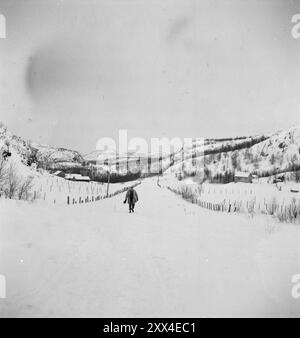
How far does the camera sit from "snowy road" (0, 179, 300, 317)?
2.66 metres

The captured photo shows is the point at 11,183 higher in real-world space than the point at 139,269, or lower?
higher

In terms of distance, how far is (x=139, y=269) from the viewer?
10.7 ft

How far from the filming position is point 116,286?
111 inches

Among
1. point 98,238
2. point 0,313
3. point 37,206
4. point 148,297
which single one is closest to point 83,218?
point 37,206
